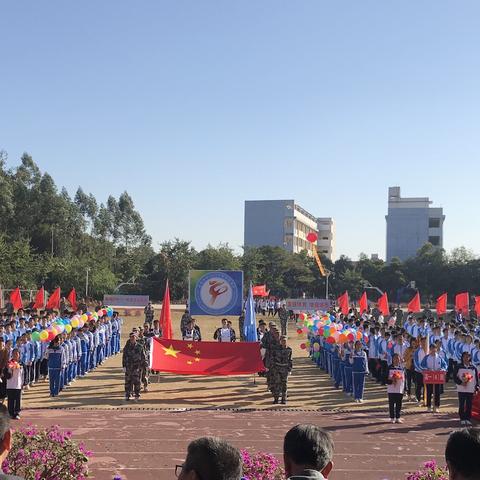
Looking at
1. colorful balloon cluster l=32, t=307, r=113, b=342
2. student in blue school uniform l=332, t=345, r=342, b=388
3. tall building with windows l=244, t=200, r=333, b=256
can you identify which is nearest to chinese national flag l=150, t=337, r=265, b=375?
student in blue school uniform l=332, t=345, r=342, b=388

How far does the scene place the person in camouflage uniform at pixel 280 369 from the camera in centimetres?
1481

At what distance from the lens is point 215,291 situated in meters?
19.0

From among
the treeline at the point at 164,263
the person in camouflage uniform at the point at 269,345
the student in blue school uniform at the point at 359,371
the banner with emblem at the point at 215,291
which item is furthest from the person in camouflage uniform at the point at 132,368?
the treeline at the point at 164,263

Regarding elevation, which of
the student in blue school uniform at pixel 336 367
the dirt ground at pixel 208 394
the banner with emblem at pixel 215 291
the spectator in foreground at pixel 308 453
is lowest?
the dirt ground at pixel 208 394

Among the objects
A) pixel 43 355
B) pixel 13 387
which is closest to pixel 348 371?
pixel 13 387

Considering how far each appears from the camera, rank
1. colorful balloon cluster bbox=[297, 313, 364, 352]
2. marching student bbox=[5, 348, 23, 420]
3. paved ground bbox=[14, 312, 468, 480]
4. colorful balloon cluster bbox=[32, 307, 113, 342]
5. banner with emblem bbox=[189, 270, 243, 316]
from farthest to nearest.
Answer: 1. banner with emblem bbox=[189, 270, 243, 316]
2. colorful balloon cluster bbox=[297, 313, 364, 352]
3. colorful balloon cluster bbox=[32, 307, 113, 342]
4. marching student bbox=[5, 348, 23, 420]
5. paved ground bbox=[14, 312, 468, 480]

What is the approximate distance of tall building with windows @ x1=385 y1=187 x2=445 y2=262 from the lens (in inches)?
3374

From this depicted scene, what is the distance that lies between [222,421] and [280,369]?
2463 mm

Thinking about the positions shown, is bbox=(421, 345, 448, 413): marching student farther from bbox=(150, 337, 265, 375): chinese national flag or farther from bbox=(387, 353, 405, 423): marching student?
bbox=(150, 337, 265, 375): chinese national flag

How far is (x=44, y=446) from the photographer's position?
263 inches

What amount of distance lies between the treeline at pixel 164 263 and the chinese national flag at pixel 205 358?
35076mm

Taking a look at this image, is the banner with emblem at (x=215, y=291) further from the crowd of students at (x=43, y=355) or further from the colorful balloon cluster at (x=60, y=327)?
the colorful balloon cluster at (x=60, y=327)

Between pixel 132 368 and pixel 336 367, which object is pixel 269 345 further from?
pixel 132 368

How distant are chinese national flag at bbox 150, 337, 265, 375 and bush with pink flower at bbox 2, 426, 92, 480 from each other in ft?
29.9
